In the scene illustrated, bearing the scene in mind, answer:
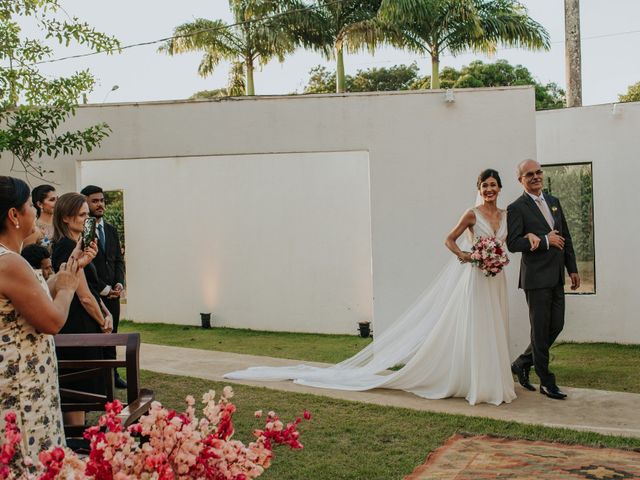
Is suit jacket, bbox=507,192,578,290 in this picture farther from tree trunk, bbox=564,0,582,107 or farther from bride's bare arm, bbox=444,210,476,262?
tree trunk, bbox=564,0,582,107

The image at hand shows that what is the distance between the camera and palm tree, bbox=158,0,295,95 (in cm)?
2095

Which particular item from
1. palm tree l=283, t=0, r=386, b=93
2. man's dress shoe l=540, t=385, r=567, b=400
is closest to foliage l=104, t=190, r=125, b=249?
man's dress shoe l=540, t=385, r=567, b=400

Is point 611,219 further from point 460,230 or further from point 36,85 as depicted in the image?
point 36,85

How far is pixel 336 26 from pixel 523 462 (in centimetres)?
1833

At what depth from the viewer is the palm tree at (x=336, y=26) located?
20.2m

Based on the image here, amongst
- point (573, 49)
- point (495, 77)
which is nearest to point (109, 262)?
point (573, 49)

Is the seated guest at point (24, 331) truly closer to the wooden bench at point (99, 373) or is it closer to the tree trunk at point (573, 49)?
the wooden bench at point (99, 373)

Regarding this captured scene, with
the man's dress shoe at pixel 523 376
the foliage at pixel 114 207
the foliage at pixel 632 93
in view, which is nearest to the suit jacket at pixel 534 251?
the man's dress shoe at pixel 523 376

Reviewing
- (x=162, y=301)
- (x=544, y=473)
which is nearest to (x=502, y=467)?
(x=544, y=473)

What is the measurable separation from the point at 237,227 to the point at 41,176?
504cm

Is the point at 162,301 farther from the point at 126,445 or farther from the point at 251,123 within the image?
the point at 126,445

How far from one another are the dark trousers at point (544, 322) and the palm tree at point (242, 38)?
1644cm

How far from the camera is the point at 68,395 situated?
12.0 ft

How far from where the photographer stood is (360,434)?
4969 millimetres
